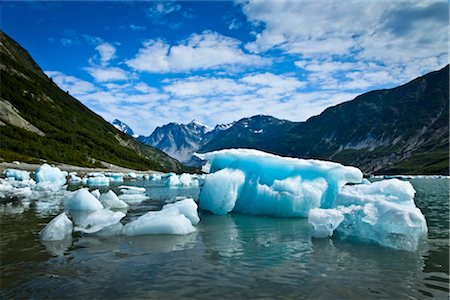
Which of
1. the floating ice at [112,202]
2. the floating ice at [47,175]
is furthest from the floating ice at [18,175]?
the floating ice at [112,202]

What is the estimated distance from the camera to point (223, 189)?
21.7 m

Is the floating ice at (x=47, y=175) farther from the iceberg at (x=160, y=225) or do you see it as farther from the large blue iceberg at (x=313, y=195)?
the iceberg at (x=160, y=225)

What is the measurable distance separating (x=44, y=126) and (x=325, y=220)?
121 m

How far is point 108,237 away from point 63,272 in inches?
187

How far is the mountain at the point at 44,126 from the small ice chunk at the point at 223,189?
69074mm

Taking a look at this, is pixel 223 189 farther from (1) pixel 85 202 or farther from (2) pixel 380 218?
(2) pixel 380 218

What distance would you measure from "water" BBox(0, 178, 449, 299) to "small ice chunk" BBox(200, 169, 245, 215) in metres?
5.74

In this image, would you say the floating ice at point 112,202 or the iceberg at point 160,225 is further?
the floating ice at point 112,202

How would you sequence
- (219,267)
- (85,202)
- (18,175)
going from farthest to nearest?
(18,175) < (85,202) < (219,267)

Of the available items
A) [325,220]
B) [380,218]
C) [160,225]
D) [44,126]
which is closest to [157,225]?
[160,225]

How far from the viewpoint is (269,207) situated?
70.6 ft

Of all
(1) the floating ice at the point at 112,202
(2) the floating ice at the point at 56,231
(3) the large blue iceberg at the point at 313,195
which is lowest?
(2) the floating ice at the point at 56,231

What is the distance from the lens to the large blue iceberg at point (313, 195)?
44.5ft

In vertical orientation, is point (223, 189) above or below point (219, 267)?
above
